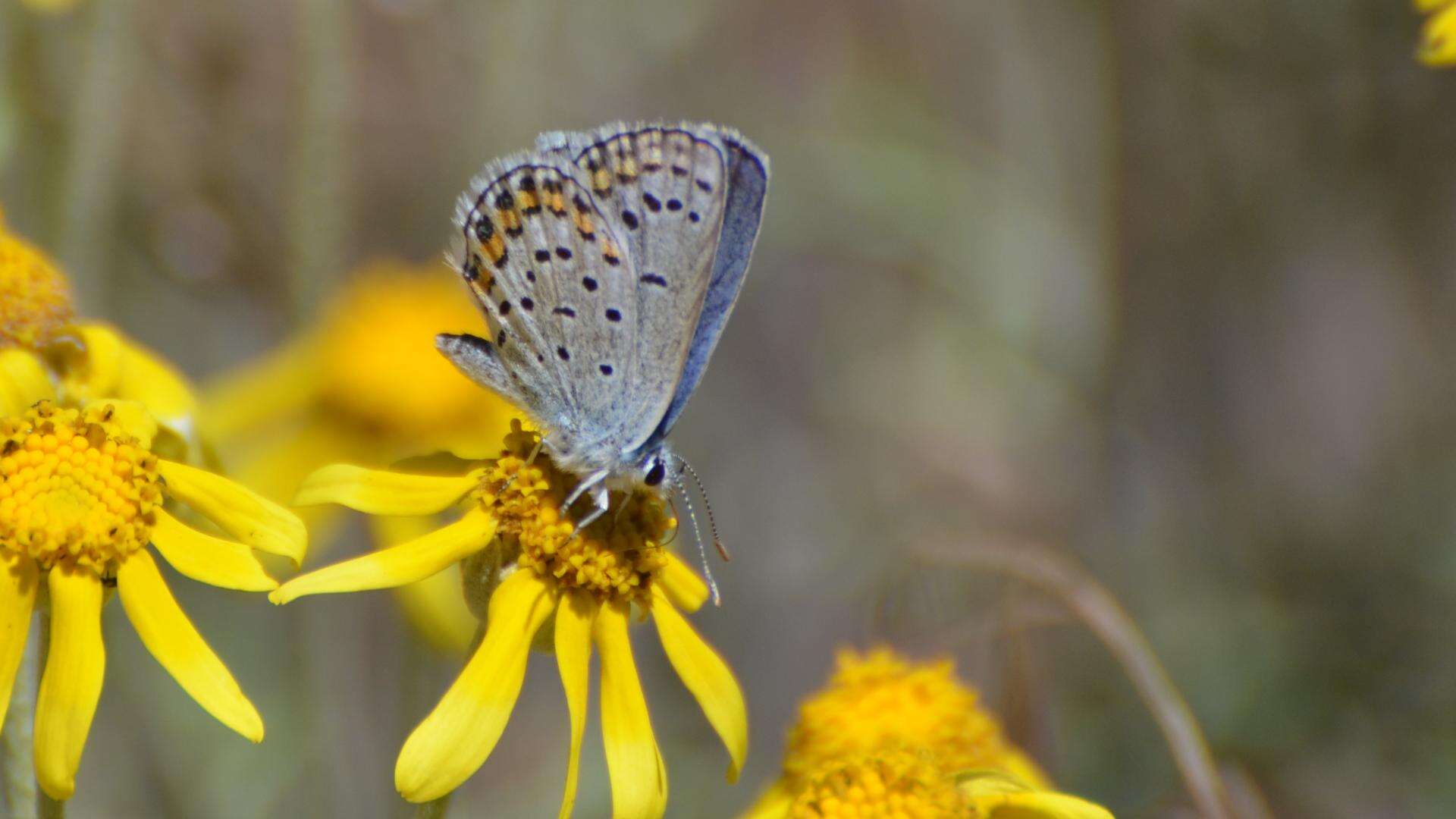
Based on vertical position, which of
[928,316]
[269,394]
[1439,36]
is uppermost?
[928,316]

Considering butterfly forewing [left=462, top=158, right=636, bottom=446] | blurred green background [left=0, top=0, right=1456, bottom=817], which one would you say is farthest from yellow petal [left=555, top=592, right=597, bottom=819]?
blurred green background [left=0, top=0, right=1456, bottom=817]

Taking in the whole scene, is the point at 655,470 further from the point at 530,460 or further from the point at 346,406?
the point at 346,406

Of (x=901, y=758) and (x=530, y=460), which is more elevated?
(x=530, y=460)

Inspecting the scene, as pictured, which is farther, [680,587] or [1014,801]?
[680,587]

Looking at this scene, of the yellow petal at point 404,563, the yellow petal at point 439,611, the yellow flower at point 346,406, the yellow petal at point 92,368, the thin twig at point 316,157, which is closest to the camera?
the yellow petal at point 404,563

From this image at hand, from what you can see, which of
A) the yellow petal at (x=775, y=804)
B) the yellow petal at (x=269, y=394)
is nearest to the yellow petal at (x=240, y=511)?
the yellow petal at (x=775, y=804)

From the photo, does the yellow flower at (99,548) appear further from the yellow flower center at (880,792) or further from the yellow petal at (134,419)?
the yellow flower center at (880,792)

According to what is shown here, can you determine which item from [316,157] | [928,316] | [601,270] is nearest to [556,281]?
[601,270]
